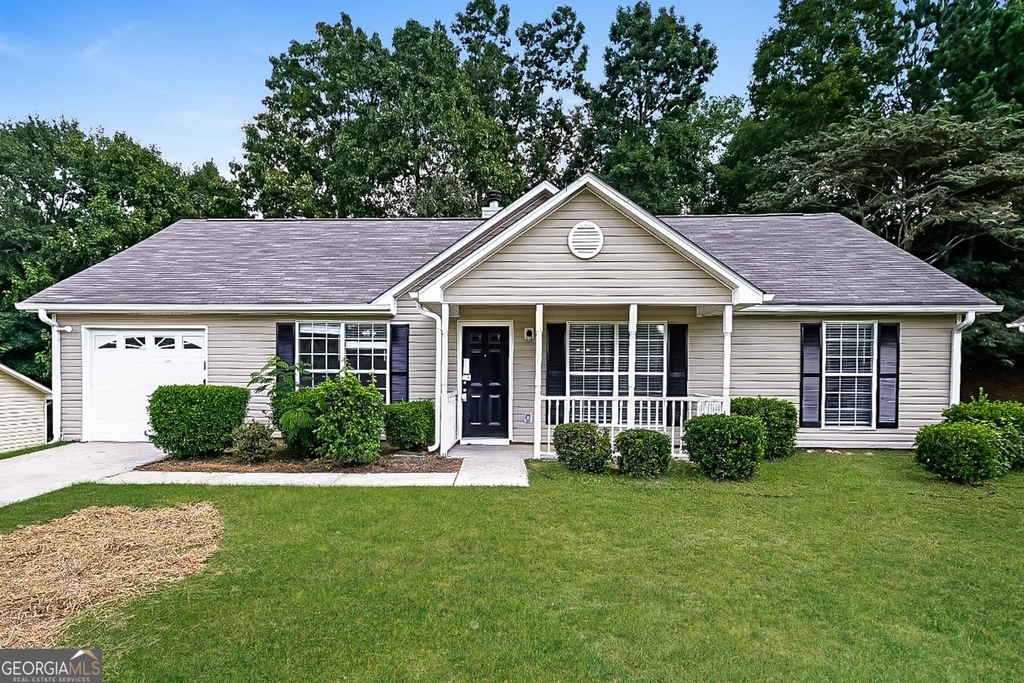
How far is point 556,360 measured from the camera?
935 centimetres

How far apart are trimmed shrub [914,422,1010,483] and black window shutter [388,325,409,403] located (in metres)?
8.20

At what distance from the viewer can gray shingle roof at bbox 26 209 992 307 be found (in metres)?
9.29

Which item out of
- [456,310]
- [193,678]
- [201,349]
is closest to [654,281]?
[456,310]

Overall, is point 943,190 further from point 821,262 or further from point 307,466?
point 307,466

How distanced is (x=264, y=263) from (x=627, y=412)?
318 inches

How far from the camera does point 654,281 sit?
25.3 ft

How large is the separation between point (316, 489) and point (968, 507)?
7790 mm

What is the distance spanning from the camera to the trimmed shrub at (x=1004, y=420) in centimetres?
738

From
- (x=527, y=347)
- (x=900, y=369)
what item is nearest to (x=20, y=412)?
(x=527, y=347)

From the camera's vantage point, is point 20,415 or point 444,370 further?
point 20,415

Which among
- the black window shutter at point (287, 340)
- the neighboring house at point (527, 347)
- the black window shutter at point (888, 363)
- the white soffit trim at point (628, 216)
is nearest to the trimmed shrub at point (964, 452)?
the black window shutter at point (888, 363)

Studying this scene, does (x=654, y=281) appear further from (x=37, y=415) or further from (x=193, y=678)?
(x=37, y=415)

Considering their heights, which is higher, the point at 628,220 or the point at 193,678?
the point at 628,220

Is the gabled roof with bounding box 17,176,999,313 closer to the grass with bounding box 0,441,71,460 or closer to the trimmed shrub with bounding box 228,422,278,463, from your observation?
the trimmed shrub with bounding box 228,422,278,463
